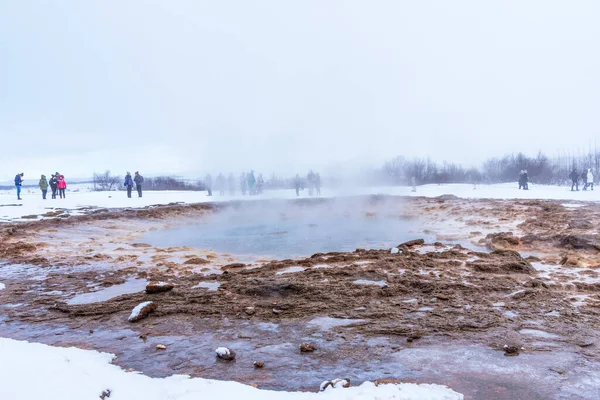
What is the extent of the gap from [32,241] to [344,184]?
2046cm

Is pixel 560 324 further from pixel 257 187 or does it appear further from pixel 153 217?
pixel 257 187

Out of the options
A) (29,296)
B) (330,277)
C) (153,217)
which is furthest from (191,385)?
(153,217)

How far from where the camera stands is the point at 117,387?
3.14 m

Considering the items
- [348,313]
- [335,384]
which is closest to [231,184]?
[348,313]

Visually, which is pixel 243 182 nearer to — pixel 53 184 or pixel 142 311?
pixel 53 184

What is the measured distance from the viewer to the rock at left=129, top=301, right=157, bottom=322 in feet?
16.0

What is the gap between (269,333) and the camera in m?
4.41

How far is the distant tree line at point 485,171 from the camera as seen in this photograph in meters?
34.8

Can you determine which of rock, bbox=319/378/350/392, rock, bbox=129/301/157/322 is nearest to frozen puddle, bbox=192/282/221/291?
rock, bbox=129/301/157/322

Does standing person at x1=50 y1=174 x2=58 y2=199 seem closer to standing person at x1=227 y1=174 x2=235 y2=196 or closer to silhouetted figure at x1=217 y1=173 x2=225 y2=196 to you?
silhouetted figure at x1=217 y1=173 x2=225 y2=196

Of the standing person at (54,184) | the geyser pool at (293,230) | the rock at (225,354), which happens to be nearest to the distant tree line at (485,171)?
the geyser pool at (293,230)

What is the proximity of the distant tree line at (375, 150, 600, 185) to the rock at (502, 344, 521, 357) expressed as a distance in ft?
96.6

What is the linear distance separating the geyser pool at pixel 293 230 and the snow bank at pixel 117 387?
232 inches

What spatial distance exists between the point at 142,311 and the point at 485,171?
3805 centimetres
